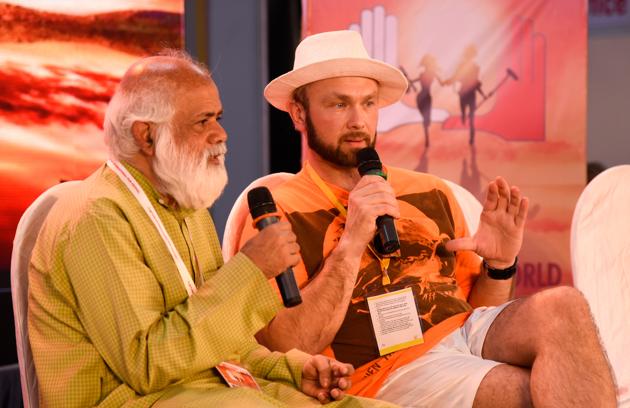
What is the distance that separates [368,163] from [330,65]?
42 cm

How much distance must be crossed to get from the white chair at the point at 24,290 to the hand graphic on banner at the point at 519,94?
325 centimetres

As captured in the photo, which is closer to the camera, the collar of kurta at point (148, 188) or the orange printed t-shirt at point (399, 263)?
the collar of kurta at point (148, 188)

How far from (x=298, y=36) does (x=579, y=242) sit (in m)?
2.37

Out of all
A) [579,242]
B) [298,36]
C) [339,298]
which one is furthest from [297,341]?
[298,36]

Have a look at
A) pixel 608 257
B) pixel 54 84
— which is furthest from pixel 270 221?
pixel 54 84

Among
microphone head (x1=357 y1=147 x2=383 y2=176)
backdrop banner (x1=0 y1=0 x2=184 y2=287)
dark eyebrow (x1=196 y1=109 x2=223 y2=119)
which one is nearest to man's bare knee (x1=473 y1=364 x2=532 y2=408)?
microphone head (x1=357 y1=147 x2=383 y2=176)

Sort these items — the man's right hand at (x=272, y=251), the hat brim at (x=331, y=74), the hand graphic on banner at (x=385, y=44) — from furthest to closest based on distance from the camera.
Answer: the hand graphic on banner at (x=385, y=44) < the hat brim at (x=331, y=74) < the man's right hand at (x=272, y=251)

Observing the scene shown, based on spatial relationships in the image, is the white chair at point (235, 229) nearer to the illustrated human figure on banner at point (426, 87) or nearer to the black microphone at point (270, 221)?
the black microphone at point (270, 221)

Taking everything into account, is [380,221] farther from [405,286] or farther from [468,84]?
[468,84]

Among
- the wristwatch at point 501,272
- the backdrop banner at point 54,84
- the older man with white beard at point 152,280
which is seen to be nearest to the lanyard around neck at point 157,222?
the older man with white beard at point 152,280

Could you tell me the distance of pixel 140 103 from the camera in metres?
2.02

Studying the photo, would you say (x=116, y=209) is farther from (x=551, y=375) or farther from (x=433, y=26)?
(x=433, y=26)

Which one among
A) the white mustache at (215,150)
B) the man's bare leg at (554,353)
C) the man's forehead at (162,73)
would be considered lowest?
the man's bare leg at (554,353)

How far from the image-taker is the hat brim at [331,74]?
2.77m
